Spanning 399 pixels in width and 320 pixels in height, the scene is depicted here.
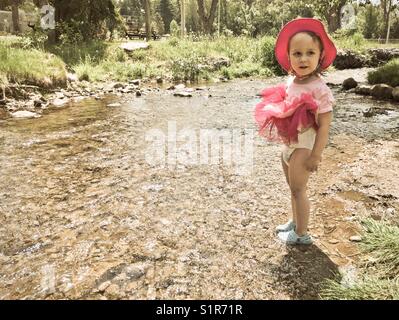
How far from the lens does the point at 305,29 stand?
100 inches

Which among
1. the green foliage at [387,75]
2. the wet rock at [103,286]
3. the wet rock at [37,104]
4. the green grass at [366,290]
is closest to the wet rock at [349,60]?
the green foliage at [387,75]

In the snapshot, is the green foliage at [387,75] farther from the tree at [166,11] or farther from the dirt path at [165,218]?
the tree at [166,11]

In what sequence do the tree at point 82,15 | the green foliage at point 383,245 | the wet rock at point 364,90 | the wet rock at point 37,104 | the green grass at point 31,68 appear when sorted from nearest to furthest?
1. the green foliage at point 383,245
2. the wet rock at point 37,104
3. the green grass at point 31,68
4. the wet rock at point 364,90
5. the tree at point 82,15

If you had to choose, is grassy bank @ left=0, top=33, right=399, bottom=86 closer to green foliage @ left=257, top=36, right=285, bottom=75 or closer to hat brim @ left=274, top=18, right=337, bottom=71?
green foliage @ left=257, top=36, right=285, bottom=75

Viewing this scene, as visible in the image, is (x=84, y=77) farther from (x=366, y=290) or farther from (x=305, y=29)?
(x=366, y=290)

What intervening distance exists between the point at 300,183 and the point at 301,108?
1.84 ft

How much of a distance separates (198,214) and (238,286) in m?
1.05

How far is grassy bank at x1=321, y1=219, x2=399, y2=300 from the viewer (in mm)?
2096

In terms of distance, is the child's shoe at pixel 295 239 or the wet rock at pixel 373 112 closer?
the child's shoe at pixel 295 239

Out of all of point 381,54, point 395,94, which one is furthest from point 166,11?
point 395,94

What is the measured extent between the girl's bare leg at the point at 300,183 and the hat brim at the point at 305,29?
676mm

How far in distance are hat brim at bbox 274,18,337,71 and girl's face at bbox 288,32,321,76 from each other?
0.18 feet

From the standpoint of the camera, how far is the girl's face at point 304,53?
8.31 ft

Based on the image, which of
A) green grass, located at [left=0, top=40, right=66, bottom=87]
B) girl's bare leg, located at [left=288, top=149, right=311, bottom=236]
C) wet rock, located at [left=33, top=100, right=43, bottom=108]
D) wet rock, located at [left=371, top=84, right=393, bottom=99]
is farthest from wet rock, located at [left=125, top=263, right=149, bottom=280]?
wet rock, located at [left=371, top=84, right=393, bottom=99]
